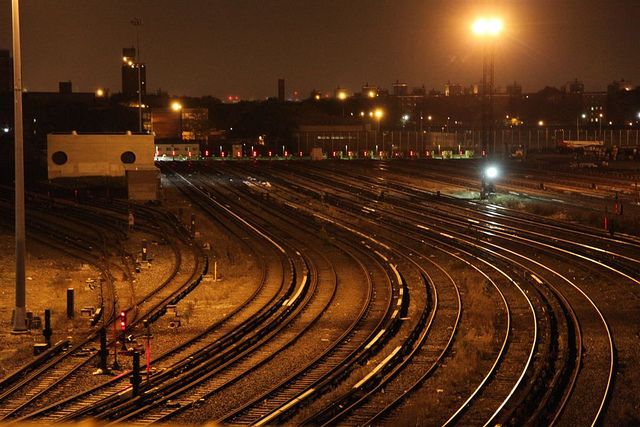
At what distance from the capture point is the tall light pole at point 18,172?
520 inches

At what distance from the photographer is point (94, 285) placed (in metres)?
19.4

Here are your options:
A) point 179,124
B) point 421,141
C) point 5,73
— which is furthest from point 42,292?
point 5,73

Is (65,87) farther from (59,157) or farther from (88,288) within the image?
(88,288)

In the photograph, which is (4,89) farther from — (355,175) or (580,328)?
(580,328)

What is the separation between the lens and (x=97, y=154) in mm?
43875

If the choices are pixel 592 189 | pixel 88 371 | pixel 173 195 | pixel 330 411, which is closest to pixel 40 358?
pixel 88 371

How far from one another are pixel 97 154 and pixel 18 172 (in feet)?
101

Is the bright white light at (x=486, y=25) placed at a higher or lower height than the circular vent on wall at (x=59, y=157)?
higher

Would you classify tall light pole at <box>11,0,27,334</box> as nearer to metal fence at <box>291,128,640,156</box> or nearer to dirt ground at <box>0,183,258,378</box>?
dirt ground at <box>0,183,258,378</box>

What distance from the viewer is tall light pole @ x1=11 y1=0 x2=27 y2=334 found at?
43.3ft

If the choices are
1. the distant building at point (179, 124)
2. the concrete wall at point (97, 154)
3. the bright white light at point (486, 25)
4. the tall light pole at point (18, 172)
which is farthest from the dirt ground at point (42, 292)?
the distant building at point (179, 124)

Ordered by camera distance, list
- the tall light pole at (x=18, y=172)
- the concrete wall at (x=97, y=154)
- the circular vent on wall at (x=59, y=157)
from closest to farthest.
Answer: the tall light pole at (x=18, y=172), the concrete wall at (x=97, y=154), the circular vent on wall at (x=59, y=157)

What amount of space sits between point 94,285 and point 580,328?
10250 millimetres

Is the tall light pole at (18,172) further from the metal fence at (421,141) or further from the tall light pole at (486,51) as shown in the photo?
the metal fence at (421,141)
